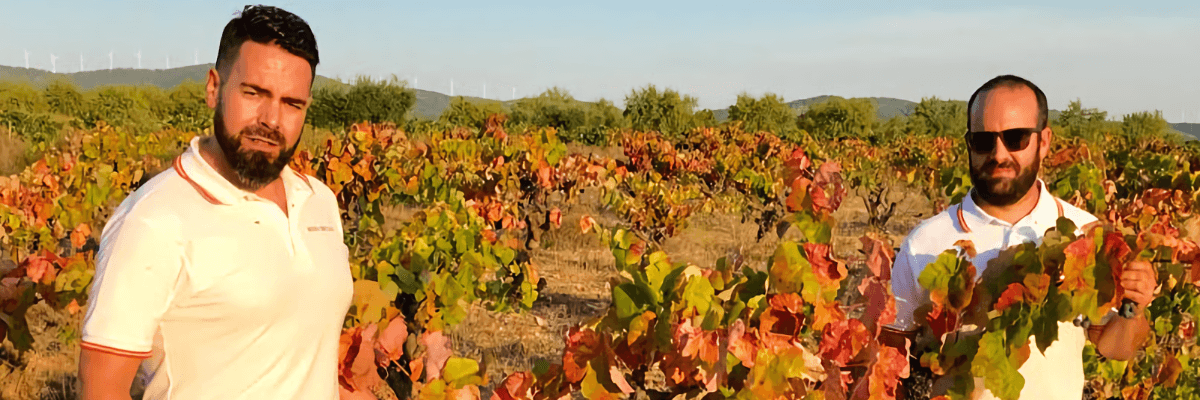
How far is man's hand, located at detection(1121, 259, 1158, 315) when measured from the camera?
6.16 feet

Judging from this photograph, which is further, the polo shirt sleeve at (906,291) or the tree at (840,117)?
the tree at (840,117)

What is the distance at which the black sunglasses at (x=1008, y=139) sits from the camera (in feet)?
7.00

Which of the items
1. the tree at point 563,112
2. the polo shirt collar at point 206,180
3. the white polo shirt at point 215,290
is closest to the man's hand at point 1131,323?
the white polo shirt at point 215,290

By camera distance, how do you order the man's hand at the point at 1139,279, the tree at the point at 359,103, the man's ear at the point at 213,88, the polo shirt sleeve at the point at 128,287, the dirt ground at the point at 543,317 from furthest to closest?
the tree at the point at 359,103
the dirt ground at the point at 543,317
the man's hand at the point at 1139,279
the man's ear at the point at 213,88
the polo shirt sleeve at the point at 128,287

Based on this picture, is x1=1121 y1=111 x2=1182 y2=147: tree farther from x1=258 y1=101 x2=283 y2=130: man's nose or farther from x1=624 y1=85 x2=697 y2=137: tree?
x1=258 y1=101 x2=283 y2=130: man's nose

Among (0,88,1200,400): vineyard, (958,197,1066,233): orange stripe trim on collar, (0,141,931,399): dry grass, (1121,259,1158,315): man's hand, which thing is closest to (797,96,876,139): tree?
(0,141,931,399): dry grass

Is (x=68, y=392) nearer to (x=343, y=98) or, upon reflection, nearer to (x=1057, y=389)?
(x=1057, y=389)

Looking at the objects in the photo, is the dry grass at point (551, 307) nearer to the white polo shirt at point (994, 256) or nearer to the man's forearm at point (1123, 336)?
the white polo shirt at point (994, 256)

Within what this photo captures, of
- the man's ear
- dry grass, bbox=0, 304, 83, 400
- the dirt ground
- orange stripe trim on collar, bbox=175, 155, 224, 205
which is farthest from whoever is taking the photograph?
the dirt ground

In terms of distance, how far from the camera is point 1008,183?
2133mm

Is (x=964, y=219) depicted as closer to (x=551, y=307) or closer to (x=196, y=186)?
(x=196, y=186)

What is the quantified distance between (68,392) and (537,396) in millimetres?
4339

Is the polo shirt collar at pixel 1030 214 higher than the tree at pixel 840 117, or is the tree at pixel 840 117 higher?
the tree at pixel 840 117

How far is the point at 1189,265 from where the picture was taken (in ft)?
7.65
